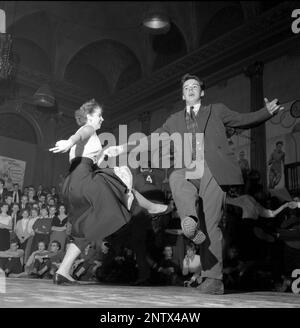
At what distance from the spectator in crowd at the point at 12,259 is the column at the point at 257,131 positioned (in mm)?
4758

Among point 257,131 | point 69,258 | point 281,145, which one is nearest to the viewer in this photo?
point 69,258

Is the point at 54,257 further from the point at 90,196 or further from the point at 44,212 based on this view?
the point at 90,196

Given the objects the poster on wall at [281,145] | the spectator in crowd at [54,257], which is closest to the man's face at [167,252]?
the spectator in crowd at [54,257]

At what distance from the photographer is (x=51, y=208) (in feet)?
22.3

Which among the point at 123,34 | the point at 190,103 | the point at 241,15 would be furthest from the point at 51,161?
the point at 190,103

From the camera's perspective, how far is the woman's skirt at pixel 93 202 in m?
2.92

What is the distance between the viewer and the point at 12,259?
614 centimetres

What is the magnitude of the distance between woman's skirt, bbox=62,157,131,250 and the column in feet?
18.1

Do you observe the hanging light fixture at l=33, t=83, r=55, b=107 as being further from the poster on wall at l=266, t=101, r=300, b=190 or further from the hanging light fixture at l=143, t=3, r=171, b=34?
the poster on wall at l=266, t=101, r=300, b=190

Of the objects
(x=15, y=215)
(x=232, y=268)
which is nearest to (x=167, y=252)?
(x=232, y=268)

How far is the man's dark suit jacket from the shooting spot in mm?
2824

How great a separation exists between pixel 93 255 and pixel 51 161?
7.22 meters

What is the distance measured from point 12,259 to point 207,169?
4.38 meters
